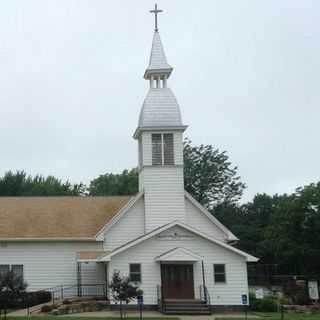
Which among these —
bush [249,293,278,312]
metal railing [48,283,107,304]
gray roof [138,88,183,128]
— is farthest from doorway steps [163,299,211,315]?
gray roof [138,88,183,128]

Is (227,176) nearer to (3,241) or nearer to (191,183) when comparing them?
(191,183)

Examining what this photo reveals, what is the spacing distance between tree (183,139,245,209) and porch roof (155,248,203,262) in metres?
45.4

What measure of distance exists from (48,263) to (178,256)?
316 inches

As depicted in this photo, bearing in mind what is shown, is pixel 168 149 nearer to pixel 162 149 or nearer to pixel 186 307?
pixel 162 149

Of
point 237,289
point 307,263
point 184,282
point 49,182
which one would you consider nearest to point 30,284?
point 184,282

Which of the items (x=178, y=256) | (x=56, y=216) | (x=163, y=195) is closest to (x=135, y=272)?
(x=178, y=256)

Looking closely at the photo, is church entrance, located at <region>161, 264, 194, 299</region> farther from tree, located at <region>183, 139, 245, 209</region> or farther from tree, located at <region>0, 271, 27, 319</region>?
tree, located at <region>183, 139, 245, 209</region>

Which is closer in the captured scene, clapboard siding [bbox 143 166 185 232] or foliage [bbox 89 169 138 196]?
clapboard siding [bbox 143 166 185 232]

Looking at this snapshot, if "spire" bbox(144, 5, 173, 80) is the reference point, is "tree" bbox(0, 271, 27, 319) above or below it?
below

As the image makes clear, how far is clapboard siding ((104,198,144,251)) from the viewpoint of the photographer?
42.2 m

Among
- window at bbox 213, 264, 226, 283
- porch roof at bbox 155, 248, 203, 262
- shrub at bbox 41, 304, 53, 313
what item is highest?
porch roof at bbox 155, 248, 203, 262

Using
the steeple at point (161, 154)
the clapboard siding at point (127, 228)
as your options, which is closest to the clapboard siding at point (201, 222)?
the steeple at point (161, 154)

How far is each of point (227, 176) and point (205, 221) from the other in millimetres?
44982

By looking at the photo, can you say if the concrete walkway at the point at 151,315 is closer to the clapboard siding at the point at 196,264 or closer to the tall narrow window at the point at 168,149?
the clapboard siding at the point at 196,264
